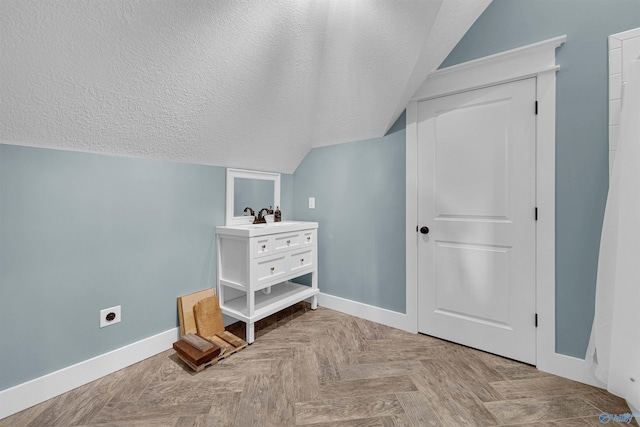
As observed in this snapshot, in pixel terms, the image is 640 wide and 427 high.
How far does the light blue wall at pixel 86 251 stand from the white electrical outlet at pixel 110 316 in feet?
0.09

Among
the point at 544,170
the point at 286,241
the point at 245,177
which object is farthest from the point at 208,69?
the point at 544,170

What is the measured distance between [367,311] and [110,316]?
1.85 metres

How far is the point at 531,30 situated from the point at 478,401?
6.96 feet

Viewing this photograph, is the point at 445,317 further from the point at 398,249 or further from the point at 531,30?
the point at 531,30

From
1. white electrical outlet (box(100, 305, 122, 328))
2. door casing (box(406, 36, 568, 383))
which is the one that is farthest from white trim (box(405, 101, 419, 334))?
white electrical outlet (box(100, 305, 122, 328))

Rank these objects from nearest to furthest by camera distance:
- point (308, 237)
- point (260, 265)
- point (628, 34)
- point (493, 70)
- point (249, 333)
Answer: point (628, 34), point (493, 70), point (249, 333), point (260, 265), point (308, 237)

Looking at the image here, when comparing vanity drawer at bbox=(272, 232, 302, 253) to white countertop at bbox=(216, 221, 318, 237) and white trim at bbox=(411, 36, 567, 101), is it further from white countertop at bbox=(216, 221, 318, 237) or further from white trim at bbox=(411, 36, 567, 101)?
white trim at bbox=(411, 36, 567, 101)

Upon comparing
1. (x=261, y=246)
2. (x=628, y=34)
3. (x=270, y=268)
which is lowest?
(x=270, y=268)

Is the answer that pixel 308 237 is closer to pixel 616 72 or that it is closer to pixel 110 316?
pixel 110 316

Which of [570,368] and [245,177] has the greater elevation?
[245,177]

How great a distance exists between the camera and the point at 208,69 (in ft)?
5.12

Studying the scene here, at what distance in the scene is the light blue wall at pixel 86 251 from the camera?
132 cm

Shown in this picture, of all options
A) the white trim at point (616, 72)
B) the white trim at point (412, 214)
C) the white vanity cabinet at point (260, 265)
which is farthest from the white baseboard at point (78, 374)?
the white trim at point (616, 72)

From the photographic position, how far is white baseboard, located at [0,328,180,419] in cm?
130
